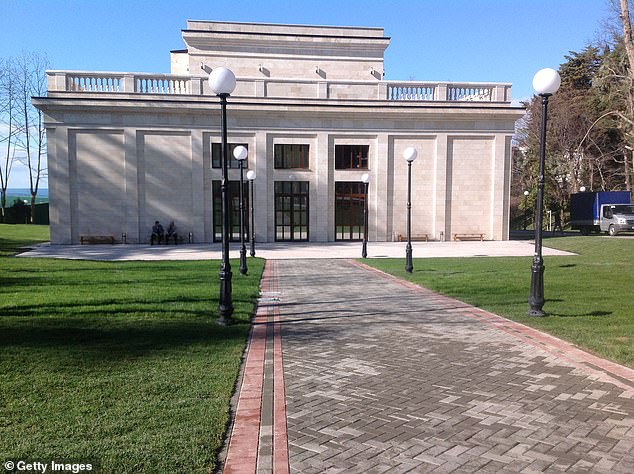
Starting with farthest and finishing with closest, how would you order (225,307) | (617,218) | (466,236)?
(617,218) < (466,236) < (225,307)

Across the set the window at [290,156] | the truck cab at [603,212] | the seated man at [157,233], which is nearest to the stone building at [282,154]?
the window at [290,156]

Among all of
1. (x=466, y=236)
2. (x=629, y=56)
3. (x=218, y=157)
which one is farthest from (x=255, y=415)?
(x=629, y=56)

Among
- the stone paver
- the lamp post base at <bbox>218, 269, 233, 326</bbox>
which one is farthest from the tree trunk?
the lamp post base at <bbox>218, 269, 233, 326</bbox>

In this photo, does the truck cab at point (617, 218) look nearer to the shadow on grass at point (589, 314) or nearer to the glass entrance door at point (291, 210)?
the glass entrance door at point (291, 210)

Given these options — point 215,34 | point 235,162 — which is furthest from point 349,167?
point 215,34

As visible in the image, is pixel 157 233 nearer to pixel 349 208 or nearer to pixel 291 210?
pixel 291 210

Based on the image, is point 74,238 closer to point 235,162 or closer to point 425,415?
point 235,162

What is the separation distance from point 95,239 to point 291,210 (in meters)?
11.8

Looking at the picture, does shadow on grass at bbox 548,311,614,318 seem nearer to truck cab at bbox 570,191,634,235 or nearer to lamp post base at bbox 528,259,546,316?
lamp post base at bbox 528,259,546,316

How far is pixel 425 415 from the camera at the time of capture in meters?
4.76

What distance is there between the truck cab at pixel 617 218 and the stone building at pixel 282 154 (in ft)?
28.0

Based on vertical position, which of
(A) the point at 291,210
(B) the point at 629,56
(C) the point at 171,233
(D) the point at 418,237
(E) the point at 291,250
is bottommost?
(E) the point at 291,250

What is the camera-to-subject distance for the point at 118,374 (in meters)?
5.70

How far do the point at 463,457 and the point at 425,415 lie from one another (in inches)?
33.0
